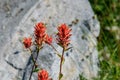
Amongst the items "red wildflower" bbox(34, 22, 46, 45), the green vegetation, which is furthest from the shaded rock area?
"red wildflower" bbox(34, 22, 46, 45)

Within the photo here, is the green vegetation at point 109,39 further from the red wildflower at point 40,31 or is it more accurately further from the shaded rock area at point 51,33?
the red wildflower at point 40,31

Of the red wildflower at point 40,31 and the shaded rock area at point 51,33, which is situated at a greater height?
the shaded rock area at point 51,33

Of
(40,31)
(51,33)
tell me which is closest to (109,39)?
(51,33)

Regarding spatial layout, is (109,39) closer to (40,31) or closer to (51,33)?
(51,33)

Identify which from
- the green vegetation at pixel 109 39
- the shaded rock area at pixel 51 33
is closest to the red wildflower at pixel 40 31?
the shaded rock area at pixel 51 33

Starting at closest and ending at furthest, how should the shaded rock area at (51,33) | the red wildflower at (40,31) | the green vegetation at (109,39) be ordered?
the red wildflower at (40,31), the shaded rock area at (51,33), the green vegetation at (109,39)

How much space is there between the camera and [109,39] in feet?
16.9

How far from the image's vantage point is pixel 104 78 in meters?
3.87

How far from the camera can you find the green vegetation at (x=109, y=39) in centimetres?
403

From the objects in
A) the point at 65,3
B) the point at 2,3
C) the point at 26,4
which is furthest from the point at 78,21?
the point at 2,3

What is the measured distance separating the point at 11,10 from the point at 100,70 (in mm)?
1093

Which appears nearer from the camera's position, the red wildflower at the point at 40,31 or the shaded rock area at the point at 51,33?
the red wildflower at the point at 40,31

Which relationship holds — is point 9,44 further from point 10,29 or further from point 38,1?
point 38,1

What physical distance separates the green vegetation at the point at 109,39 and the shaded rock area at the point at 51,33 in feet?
0.47
